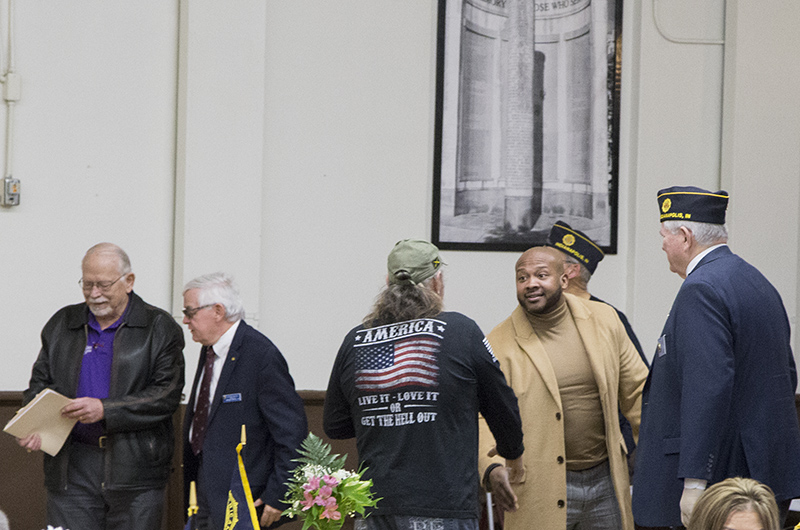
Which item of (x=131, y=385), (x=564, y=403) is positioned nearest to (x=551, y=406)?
(x=564, y=403)

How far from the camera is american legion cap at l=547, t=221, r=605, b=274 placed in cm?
437

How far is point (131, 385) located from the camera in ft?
12.3

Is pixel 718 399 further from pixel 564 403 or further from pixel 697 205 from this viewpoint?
pixel 564 403

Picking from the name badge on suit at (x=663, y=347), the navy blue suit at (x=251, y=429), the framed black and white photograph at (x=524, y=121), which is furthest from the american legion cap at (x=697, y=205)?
the framed black and white photograph at (x=524, y=121)

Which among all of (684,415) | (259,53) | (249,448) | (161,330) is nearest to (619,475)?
(684,415)

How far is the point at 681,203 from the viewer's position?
300cm

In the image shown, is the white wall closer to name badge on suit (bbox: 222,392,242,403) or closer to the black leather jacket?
the black leather jacket

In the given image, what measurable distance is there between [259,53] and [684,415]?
313cm

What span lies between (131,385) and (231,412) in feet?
1.77

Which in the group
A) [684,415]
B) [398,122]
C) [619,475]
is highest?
[398,122]

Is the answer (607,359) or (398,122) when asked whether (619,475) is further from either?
(398,122)

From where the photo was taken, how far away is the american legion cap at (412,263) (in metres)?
3.00

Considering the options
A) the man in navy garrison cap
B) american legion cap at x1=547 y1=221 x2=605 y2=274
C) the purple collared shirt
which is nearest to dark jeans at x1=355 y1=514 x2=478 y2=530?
the purple collared shirt

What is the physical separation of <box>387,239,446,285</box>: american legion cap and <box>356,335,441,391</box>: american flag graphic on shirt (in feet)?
0.69
